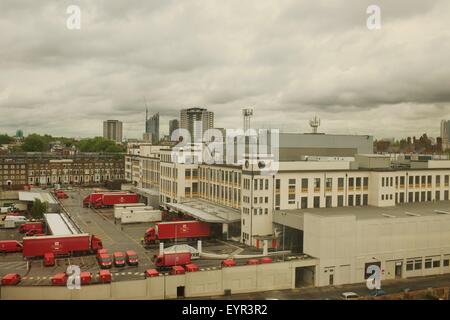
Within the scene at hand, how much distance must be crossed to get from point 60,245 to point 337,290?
68.2 ft

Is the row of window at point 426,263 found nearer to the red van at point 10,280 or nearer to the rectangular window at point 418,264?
the rectangular window at point 418,264

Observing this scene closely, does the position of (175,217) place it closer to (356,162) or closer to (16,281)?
(356,162)

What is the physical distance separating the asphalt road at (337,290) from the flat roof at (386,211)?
4.68m

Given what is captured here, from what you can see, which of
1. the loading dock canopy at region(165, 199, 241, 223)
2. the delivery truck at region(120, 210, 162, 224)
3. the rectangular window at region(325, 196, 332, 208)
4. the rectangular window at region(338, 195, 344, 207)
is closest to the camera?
the loading dock canopy at region(165, 199, 241, 223)

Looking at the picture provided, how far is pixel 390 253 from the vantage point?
32.5 meters

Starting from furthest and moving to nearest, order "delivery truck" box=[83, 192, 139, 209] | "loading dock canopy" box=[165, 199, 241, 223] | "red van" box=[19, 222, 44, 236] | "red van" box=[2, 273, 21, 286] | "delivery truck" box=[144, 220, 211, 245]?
1. "delivery truck" box=[83, 192, 139, 209]
2. "red van" box=[19, 222, 44, 236]
3. "loading dock canopy" box=[165, 199, 241, 223]
4. "delivery truck" box=[144, 220, 211, 245]
5. "red van" box=[2, 273, 21, 286]

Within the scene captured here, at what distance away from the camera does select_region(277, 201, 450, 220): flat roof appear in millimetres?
35250

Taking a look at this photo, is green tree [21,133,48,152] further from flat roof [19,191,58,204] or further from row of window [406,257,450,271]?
row of window [406,257,450,271]

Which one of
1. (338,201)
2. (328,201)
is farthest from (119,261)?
(338,201)

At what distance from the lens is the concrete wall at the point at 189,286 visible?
25186 millimetres

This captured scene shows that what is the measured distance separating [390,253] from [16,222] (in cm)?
3842

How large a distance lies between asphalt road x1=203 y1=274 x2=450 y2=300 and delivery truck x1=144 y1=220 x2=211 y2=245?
13.4m

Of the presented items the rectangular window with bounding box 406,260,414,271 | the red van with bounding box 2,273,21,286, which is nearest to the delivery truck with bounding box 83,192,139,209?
the red van with bounding box 2,273,21,286

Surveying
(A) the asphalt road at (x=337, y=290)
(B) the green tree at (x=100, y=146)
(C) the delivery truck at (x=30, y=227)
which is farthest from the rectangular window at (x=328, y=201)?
(B) the green tree at (x=100, y=146)
